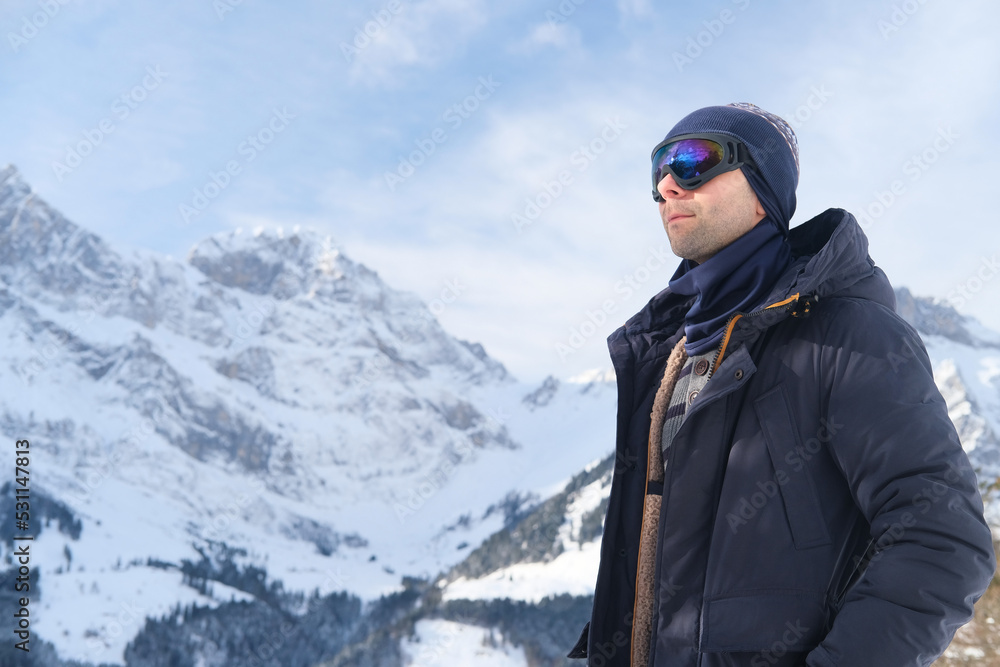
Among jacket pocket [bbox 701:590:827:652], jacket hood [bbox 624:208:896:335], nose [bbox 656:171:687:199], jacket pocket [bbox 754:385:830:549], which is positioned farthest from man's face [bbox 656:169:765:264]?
jacket pocket [bbox 701:590:827:652]

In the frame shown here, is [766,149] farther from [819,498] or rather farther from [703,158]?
[819,498]

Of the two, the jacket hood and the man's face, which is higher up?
the man's face

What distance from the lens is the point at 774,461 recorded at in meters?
2.07

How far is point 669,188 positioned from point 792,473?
100 cm

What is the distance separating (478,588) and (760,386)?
4859 inches

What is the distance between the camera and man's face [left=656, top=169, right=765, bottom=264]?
2.42m

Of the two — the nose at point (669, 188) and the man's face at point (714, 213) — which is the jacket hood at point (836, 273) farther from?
the nose at point (669, 188)

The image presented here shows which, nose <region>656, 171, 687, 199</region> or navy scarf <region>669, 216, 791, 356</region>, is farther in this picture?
nose <region>656, 171, 687, 199</region>

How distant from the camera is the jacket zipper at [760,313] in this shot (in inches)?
82.8

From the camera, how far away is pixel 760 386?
2184 millimetres

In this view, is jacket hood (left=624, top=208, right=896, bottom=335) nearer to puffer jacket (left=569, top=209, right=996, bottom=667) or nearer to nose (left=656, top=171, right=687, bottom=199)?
puffer jacket (left=569, top=209, right=996, bottom=667)

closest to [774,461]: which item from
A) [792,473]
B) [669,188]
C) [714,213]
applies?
[792,473]

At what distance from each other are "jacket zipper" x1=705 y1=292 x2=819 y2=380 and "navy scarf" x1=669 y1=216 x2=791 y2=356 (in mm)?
57

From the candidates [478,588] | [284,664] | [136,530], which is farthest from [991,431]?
[136,530]
